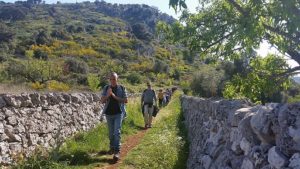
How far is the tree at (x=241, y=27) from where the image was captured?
38.7 feet

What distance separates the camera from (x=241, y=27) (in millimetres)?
12438

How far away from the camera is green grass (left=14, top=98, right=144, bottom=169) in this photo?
319 inches

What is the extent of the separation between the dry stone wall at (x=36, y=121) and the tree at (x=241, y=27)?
3925 mm

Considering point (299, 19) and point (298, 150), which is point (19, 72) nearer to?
point (299, 19)

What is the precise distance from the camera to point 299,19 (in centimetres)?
1070

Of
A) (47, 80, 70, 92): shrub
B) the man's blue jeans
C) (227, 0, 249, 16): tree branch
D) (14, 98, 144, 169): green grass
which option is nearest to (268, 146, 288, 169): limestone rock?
(14, 98, 144, 169): green grass

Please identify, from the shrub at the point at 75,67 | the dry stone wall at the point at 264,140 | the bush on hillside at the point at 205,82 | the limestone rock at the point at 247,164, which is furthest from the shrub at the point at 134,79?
the limestone rock at the point at 247,164

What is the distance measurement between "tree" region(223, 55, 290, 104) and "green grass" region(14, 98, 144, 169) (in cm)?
565

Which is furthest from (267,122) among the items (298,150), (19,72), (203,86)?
(203,86)

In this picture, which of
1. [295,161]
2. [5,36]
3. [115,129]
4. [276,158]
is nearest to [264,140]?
[276,158]

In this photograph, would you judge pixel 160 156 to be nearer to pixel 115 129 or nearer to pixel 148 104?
pixel 115 129

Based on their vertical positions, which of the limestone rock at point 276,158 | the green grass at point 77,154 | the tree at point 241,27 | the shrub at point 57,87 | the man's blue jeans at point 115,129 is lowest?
the shrub at point 57,87

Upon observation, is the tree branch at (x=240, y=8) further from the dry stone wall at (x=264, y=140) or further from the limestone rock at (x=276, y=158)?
the limestone rock at (x=276, y=158)

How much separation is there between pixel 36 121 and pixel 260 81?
30.8 feet
